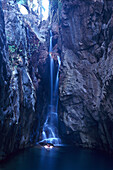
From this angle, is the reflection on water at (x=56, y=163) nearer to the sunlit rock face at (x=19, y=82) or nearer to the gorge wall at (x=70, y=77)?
the sunlit rock face at (x=19, y=82)

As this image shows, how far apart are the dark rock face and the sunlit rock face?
3.00 meters

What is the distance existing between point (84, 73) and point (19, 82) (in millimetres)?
7618

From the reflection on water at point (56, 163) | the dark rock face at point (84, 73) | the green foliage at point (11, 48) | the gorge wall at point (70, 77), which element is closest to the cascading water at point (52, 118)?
the gorge wall at point (70, 77)

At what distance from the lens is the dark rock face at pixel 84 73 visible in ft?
49.5

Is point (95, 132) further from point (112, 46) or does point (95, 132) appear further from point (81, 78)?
point (112, 46)

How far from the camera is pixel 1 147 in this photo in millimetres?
9750

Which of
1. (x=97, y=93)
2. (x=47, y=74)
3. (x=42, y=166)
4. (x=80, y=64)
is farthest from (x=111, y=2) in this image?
(x=42, y=166)

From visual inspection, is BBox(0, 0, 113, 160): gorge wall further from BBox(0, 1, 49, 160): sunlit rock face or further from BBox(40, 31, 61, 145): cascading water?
BBox(40, 31, 61, 145): cascading water

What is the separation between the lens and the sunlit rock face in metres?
9.86

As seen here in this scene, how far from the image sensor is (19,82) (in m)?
13.3

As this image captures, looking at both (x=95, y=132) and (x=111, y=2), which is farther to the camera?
(x=95, y=132)

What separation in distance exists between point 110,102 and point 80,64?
263 inches

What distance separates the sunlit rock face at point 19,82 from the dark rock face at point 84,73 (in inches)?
118

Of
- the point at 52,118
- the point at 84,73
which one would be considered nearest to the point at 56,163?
the point at 52,118
